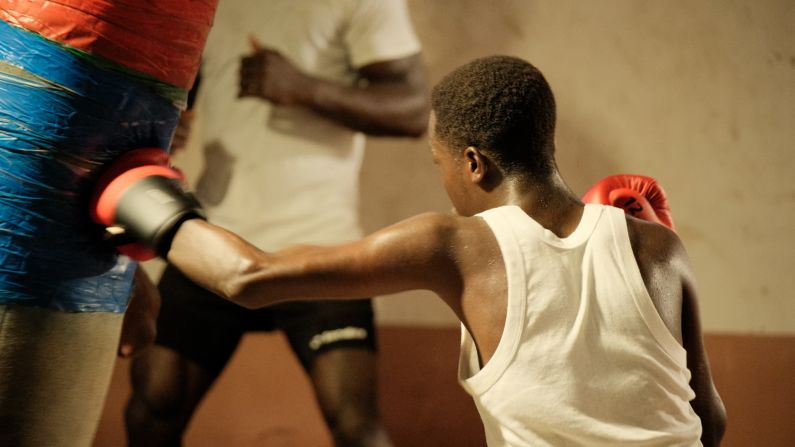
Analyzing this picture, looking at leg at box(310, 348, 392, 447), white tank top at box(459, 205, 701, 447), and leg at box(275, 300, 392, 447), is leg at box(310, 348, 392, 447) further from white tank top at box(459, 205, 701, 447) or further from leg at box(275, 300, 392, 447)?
white tank top at box(459, 205, 701, 447)

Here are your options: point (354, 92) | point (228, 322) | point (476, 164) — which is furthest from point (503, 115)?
point (228, 322)

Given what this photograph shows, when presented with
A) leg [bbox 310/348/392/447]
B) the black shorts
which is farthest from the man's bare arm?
leg [bbox 310/348/392/447]

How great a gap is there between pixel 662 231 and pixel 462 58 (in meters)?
1.45

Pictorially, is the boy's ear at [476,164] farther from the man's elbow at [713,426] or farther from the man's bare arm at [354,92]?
the man's bare arm at [354,92]

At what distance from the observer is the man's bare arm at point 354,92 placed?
1.98 m

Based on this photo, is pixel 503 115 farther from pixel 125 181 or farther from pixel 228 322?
pixel 228 322

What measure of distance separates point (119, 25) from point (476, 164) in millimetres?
535

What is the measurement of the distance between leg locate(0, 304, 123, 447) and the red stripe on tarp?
359 mm

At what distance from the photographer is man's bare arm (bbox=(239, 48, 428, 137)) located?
1983 millimetres

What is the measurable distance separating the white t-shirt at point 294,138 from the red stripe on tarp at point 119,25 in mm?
904

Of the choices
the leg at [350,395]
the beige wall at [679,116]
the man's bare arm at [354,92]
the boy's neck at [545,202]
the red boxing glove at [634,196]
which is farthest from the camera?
A: the beige wall at [679,116]

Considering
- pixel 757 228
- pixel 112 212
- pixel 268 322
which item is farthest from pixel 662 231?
pixel 757 228

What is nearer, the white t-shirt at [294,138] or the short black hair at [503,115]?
the short black hair at [503,115]

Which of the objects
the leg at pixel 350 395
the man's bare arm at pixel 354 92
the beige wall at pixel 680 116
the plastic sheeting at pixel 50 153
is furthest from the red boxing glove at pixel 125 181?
the beige wall at pixel 680 116
